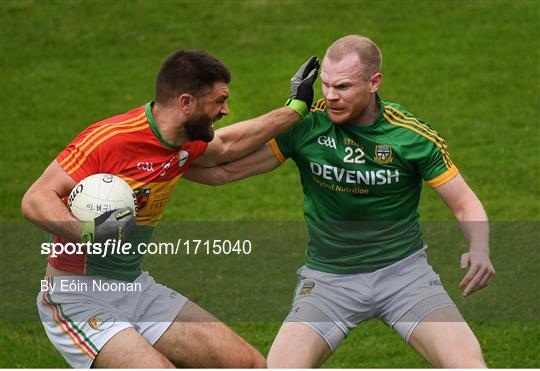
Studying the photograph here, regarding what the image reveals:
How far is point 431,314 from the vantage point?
9984 mm

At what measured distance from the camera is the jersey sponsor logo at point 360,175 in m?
10.2

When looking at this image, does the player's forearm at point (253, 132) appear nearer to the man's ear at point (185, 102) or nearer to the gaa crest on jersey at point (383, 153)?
the man's ear at point (185, 102)

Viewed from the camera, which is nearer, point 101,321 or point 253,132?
point 101,321

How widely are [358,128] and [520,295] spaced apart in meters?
4.86

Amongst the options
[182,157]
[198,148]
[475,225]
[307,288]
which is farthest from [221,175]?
[475,225]

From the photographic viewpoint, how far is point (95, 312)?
9953 mm

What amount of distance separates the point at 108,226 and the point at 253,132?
1.53 metres

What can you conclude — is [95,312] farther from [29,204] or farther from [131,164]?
[131,164]

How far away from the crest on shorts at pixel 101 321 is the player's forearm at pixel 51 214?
26.6 inches

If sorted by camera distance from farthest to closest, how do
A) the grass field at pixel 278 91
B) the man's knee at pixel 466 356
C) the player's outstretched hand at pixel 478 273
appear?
→ the grass field at pixel 278 91 < the player's outstretched hand at pixel 478 273 < the man's knee at pixel 466 356

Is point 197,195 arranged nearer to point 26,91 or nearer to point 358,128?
point 26,91

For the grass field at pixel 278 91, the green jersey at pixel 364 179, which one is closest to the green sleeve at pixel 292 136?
the green jersey at pixel 364 179

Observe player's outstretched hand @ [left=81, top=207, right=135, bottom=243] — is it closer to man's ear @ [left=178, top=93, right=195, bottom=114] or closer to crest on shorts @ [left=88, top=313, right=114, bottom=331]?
crest on shorts @ [left=88, top=313, right=114, bottom=331]

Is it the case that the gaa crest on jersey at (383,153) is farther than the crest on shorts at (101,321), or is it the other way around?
the gaa crest on jersey at (383,153)
